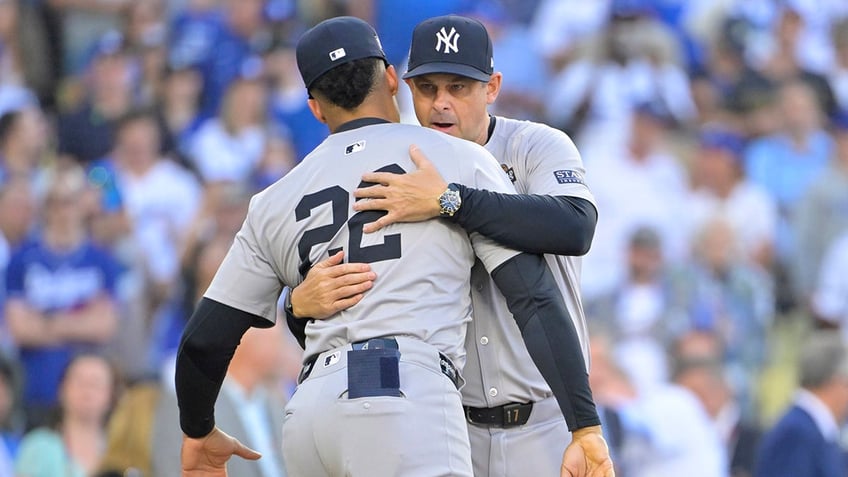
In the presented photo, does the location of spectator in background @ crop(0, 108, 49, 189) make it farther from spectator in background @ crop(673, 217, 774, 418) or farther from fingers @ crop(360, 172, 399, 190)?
fingers @ crop(360, 172, 399, 190)

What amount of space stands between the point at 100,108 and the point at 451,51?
7.12 m

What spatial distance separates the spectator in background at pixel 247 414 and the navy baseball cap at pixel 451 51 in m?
2.03

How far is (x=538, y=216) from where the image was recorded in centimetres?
389

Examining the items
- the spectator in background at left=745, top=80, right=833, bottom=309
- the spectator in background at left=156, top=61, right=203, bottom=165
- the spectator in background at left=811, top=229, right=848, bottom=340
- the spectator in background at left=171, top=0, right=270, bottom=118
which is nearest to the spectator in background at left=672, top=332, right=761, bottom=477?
the spectator in background at left=811, top=229, right=848, bottom=340

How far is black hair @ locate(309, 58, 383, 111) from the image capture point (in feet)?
13.3


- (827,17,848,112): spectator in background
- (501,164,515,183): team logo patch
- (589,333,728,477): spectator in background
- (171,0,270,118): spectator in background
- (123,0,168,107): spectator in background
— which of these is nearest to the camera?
(501,164,515,183): team logo patch

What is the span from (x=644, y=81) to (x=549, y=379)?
7912mm

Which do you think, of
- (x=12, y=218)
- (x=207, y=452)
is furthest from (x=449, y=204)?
(x=12, y=218)

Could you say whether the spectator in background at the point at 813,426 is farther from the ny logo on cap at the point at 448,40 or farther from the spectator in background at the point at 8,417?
the spectator in background at the point at 8,417

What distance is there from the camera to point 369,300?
3.88 meters

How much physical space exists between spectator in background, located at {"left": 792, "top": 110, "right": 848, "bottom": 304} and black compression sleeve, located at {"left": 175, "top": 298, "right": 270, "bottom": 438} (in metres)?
7.06

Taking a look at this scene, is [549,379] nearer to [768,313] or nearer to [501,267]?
[501,267]

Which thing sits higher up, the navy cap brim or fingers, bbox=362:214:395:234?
the navy cap brim

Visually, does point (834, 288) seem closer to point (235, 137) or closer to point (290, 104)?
point (290, 104)
